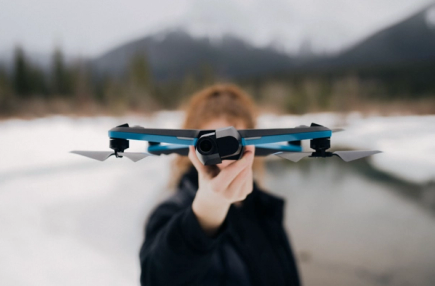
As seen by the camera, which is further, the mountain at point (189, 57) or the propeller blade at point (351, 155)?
the mountain at point (189, 57)

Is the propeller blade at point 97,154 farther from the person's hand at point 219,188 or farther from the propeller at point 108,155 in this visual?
the person's hand at point 219,188

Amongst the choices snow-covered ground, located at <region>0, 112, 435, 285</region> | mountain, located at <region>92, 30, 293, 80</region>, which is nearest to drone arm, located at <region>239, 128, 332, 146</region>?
snow-covered ground, located at <region>0, 112, 435, 285</region>

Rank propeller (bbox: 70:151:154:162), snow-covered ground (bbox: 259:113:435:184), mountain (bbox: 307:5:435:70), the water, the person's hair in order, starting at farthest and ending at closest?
the water → mountain (bbox: 307:5:435:70) → snow-covered ground (bbox: 259:113:435:184) → the person's hair → propeller (bbox: 70:151:154:162)

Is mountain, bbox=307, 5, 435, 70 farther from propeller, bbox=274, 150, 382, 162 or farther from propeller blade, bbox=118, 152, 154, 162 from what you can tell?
propeller blade, bbox=118, 152, 154, 162

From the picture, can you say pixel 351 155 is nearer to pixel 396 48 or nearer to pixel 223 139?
pixel 223 139

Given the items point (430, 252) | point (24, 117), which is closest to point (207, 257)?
point (24, 117)

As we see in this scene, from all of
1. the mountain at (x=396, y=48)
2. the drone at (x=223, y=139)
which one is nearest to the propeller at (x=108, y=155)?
the drone at (x=223, y=139)

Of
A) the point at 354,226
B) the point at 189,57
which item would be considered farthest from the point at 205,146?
the point at 354,226
